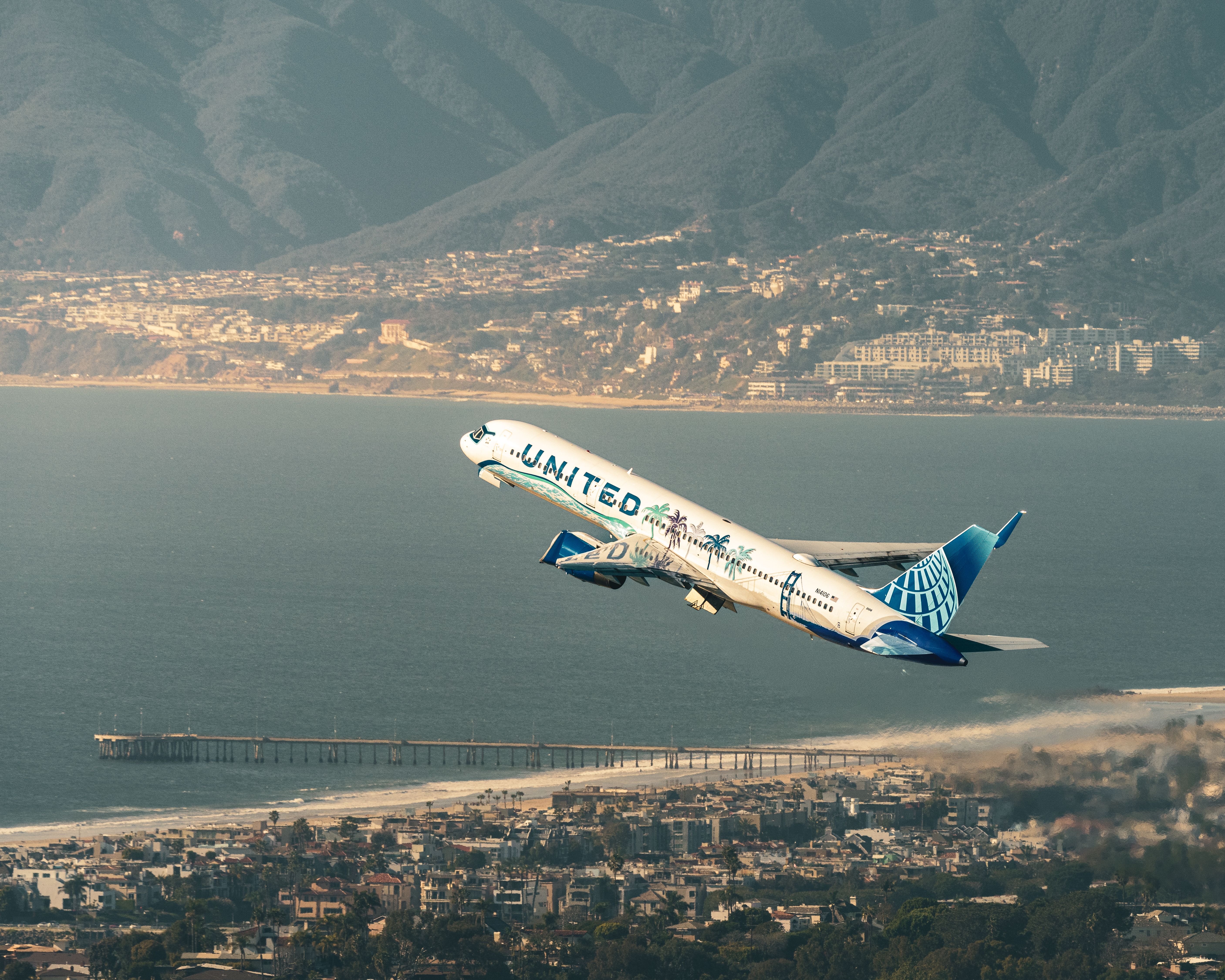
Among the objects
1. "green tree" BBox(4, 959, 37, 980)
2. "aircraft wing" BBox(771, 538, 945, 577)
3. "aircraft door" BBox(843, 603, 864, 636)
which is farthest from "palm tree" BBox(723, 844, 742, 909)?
"aircraft door" BBox(843, 603, 864, 636)

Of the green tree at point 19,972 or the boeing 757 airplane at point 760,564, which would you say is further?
the green tree at point 19,972

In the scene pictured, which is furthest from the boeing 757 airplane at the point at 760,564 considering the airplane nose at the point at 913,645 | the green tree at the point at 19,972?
the green tree at the point at 19,972

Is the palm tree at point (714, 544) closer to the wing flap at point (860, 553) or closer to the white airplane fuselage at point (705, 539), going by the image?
the white airplane fuselage at point (705, 539)

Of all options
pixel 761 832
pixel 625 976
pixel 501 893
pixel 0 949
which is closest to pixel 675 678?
pixel 761 832

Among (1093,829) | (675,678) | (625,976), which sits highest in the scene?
(675,678)

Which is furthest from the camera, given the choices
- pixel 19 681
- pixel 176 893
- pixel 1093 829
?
pixel 19 681

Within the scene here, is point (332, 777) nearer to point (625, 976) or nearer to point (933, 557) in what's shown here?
point (625, 976)
